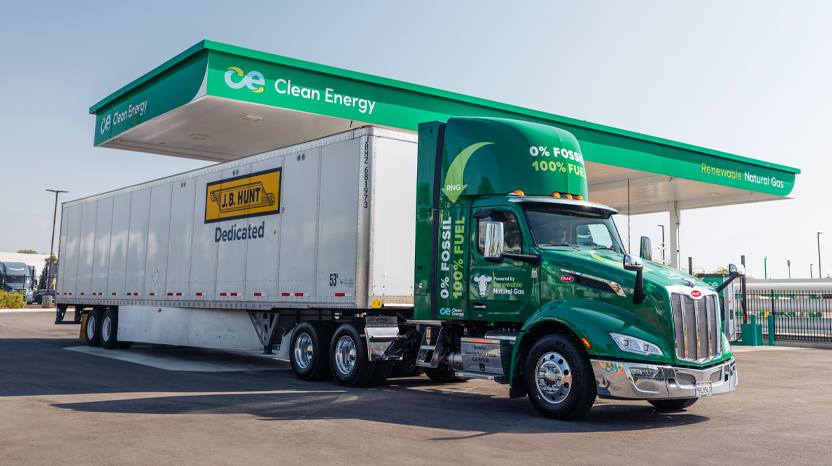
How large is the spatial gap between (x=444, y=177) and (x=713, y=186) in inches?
771

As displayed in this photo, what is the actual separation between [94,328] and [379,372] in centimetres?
1160

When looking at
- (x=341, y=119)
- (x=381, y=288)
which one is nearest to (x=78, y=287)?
(x=341, y=119)

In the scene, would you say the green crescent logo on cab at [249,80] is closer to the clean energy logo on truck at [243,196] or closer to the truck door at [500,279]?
the clean energy logo on truck at [243,196]

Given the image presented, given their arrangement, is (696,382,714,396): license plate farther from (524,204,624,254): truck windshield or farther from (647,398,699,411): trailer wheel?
(524,204,624,254): truck windshield

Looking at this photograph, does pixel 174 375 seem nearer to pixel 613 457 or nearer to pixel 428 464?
pixel 428 464

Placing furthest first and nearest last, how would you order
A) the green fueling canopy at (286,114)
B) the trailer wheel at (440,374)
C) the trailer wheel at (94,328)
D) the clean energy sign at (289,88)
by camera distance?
the trailer wheel at (94,328) → the green fueling canopy at (286,114) → the clean energy sign at (289,88) → the trailer wheel at (440,374)

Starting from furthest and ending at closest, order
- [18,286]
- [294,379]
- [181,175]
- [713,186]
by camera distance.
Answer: [18,286], [713,186], [181,175], [294,379]

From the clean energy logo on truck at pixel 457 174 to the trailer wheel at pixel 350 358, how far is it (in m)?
2.58

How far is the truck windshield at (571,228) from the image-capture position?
939 cm

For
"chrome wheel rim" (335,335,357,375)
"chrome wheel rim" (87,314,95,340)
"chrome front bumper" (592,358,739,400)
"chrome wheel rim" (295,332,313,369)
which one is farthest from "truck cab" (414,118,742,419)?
"chrome wheel rim" (87,314,95,340)

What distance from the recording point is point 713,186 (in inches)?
1058

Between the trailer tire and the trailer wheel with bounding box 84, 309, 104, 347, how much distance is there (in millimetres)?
11193

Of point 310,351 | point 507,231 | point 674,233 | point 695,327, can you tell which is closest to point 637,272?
point 695,327

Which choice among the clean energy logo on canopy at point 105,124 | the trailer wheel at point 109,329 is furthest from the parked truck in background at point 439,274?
the clean energy logo on canopy at point 105,124
